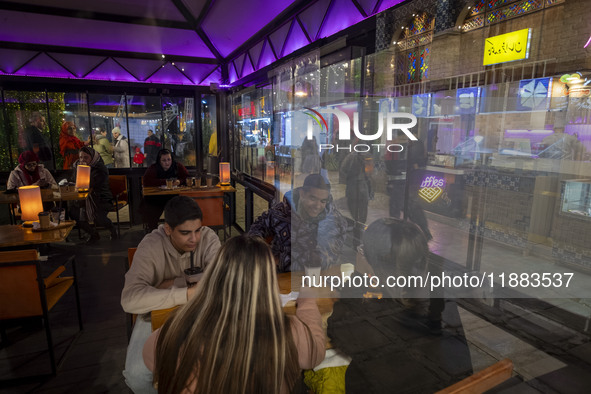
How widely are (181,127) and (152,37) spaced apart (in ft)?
7.43

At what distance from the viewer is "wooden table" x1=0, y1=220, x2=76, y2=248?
3135 millimetres

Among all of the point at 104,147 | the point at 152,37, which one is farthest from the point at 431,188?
the point at 104,147

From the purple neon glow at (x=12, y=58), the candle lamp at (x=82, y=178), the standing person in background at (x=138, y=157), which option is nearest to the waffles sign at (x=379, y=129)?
the candle lamp at (x=82, y=178)

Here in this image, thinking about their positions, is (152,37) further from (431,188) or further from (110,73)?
(431,188)

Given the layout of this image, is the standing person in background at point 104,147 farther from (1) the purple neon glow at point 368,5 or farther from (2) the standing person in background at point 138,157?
(1) the purple neon glow at point 368,5

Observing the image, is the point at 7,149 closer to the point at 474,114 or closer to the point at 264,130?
the point at 264,130

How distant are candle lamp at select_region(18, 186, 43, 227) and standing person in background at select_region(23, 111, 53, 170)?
4.87 m

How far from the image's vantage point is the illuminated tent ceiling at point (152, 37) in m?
5.27

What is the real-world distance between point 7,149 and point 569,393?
1000 cm

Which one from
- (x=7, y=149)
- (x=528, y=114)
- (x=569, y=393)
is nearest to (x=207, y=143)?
(x=7, y=149)

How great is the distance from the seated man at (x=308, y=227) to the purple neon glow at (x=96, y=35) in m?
5.53

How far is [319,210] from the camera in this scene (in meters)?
2.88

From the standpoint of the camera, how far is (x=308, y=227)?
289cm

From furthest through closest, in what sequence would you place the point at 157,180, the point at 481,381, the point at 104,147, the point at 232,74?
the point at 104,147
the point at 232,74
the point at 157,180
the point at 481,381
